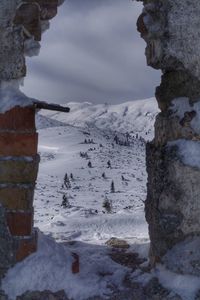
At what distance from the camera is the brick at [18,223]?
6.52 ft

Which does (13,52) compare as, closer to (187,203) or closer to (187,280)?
(187,203)

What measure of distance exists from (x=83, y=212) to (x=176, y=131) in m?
2.21

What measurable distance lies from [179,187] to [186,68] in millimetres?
476

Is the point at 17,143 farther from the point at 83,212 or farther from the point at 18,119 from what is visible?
the point at 83,212

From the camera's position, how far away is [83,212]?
4078 millimetres

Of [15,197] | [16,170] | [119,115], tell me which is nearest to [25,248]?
[15,197]

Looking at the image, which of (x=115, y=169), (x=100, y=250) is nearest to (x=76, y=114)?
(x=115, y=169)

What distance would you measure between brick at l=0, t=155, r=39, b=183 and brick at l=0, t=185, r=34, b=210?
0.03 metres

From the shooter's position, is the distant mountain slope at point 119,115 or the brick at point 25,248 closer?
the brick at point 25,248

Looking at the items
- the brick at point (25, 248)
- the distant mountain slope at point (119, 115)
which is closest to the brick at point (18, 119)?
the brick at point (25, 248)

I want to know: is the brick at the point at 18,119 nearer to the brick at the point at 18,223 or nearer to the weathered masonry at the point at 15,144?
the weathered masonry at the point at 15,144

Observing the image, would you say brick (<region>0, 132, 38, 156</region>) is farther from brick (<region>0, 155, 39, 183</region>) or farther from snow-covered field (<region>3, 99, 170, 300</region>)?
snow-covered field (<region>3, 99, 170, 300</region>)

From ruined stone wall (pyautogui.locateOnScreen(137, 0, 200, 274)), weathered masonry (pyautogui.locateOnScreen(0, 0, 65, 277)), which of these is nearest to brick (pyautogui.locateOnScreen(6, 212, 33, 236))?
weathered masonry (pyautogui.locateOnScreen(0, 0, 65, 277))

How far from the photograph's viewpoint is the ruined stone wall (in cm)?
192
